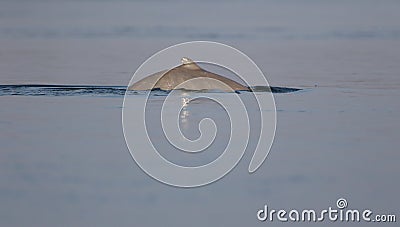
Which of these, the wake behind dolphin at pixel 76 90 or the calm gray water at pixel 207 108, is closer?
the calm gray water at pixel 207 108

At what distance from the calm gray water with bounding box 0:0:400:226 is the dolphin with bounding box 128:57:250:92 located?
898mm

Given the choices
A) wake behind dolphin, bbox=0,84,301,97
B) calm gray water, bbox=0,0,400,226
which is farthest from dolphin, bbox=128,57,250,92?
calm gray water, bbox=0,0,400,226

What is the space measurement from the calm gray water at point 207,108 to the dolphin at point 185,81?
2.95 feet

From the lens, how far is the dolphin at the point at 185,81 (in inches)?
738

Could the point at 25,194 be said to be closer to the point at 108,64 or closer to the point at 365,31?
the point at 108,64

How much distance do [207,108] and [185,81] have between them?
1851 millimetres

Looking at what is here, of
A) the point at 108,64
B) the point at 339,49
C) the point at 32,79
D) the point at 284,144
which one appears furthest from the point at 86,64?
the point at 284,144

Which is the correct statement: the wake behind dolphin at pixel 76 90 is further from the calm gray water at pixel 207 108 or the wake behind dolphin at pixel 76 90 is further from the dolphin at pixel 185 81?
the calm gray water at pixel 207 108

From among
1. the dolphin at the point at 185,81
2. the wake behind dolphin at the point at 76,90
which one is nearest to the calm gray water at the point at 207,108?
the wake behind dolphin at the point at 76,90

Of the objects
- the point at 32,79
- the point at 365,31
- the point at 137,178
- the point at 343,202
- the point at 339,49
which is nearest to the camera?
the point at 343,202

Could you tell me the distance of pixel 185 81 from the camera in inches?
737

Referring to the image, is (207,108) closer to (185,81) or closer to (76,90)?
(185,81)

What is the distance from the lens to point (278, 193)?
1180 centimetres

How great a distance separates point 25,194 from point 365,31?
19474 millimetres
